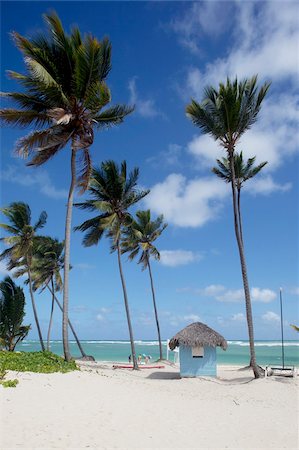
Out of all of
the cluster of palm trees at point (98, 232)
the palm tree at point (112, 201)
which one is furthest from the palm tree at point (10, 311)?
the palm tree at point (112, 201)

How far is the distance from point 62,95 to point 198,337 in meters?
11.3

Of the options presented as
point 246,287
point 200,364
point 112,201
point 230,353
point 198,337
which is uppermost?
point 112,201

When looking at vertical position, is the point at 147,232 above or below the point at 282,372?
above

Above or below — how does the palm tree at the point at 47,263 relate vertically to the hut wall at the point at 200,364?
above

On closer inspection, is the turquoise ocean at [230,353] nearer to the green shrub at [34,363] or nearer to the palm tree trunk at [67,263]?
the palm tree trunk at [67,263]

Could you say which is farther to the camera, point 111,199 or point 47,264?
point 47,264

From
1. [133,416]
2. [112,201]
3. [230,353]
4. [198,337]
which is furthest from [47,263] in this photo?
[230,353]

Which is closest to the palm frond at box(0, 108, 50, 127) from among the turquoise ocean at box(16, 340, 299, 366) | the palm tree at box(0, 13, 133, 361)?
the palm tree at box(0, 13, 133, 361)

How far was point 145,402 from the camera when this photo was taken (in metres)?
10.9

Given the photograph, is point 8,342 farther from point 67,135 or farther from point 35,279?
point 67,135

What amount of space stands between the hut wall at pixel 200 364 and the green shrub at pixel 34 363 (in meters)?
5.46

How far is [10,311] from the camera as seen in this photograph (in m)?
28.4

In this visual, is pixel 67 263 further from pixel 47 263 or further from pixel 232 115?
pixel 47 263

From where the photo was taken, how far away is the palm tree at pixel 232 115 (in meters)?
17.0
